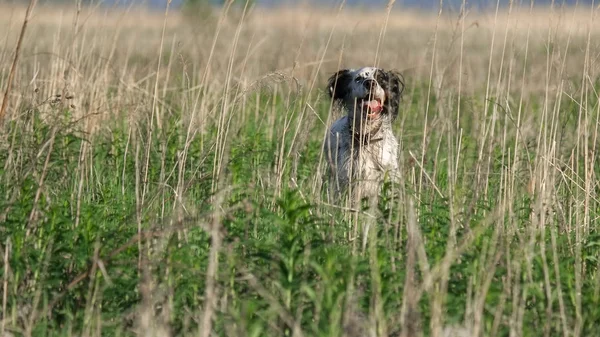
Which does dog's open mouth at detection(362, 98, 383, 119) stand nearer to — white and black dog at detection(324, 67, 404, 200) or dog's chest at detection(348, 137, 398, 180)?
white and black dog at detection(324, 67, 404, 200)

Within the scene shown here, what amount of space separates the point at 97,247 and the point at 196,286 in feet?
1.18

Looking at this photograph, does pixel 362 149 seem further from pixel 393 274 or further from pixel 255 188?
pixel 393 274

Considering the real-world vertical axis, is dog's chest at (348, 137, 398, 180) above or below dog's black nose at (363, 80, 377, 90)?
below

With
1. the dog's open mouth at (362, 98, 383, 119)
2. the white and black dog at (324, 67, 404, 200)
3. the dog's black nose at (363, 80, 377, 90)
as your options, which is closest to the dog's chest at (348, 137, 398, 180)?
the white and black dog at (324, 67, 404, 200)

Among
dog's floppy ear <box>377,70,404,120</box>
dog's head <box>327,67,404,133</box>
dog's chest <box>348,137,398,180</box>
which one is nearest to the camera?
dog's chest <box>348,137,398,180</box>

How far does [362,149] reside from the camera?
6207 millimetres

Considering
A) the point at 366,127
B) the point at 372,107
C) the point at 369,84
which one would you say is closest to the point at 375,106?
the point at 372,107

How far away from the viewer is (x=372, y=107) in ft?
20.8

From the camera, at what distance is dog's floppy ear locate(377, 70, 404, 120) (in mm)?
6484

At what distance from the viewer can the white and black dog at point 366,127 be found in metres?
6.28

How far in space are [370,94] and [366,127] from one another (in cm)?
24

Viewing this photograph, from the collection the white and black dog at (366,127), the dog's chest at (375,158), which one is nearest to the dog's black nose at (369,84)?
the white and black dog at (366,127)

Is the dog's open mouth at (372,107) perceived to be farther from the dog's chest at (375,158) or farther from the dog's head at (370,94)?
the dog's chest at (375,158)

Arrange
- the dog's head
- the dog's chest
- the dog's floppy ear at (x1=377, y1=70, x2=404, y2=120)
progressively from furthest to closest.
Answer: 1. the dog's floppy ear at (x1=377, y1=70, x2=404, y2=120)
2. the dog's head
3. the dog's chest
